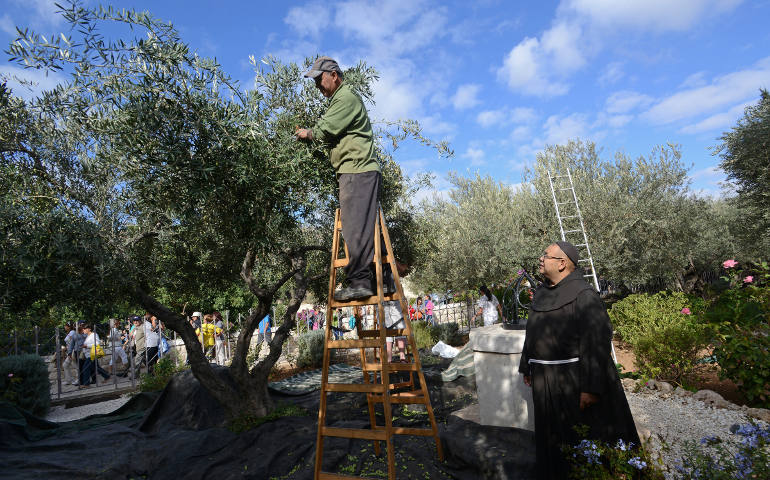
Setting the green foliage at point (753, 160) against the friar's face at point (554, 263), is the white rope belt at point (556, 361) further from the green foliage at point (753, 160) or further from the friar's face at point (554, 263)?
the green foliage at point (753, 160)

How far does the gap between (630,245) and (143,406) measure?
17324 mm

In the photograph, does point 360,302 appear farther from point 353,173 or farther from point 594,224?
point 594,224

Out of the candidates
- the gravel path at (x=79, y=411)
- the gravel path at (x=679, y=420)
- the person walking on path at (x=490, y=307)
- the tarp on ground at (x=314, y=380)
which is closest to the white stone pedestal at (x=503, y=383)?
the gravel path at (x=679, y=420)

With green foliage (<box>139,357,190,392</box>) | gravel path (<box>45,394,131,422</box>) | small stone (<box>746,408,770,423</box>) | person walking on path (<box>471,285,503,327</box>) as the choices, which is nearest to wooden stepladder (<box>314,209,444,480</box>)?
small stone (<box>746,408,770,423</box>)

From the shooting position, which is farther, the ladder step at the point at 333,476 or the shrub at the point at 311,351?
the shrub at the point at 311,351

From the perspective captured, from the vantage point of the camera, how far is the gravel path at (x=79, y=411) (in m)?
8.58

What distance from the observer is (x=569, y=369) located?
3.00 m

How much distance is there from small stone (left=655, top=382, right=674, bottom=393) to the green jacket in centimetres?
559

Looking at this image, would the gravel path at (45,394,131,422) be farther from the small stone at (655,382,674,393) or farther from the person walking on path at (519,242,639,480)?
the small stone at (655,382,674,393)

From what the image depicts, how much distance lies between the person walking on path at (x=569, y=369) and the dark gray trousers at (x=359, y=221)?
54.8 inches

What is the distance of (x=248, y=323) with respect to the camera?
6332 millimetres

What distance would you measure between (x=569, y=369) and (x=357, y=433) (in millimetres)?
1609

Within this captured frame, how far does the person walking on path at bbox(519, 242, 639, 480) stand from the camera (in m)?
2.86

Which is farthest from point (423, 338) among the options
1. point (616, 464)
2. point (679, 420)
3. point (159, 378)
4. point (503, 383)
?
point (616, 464)
